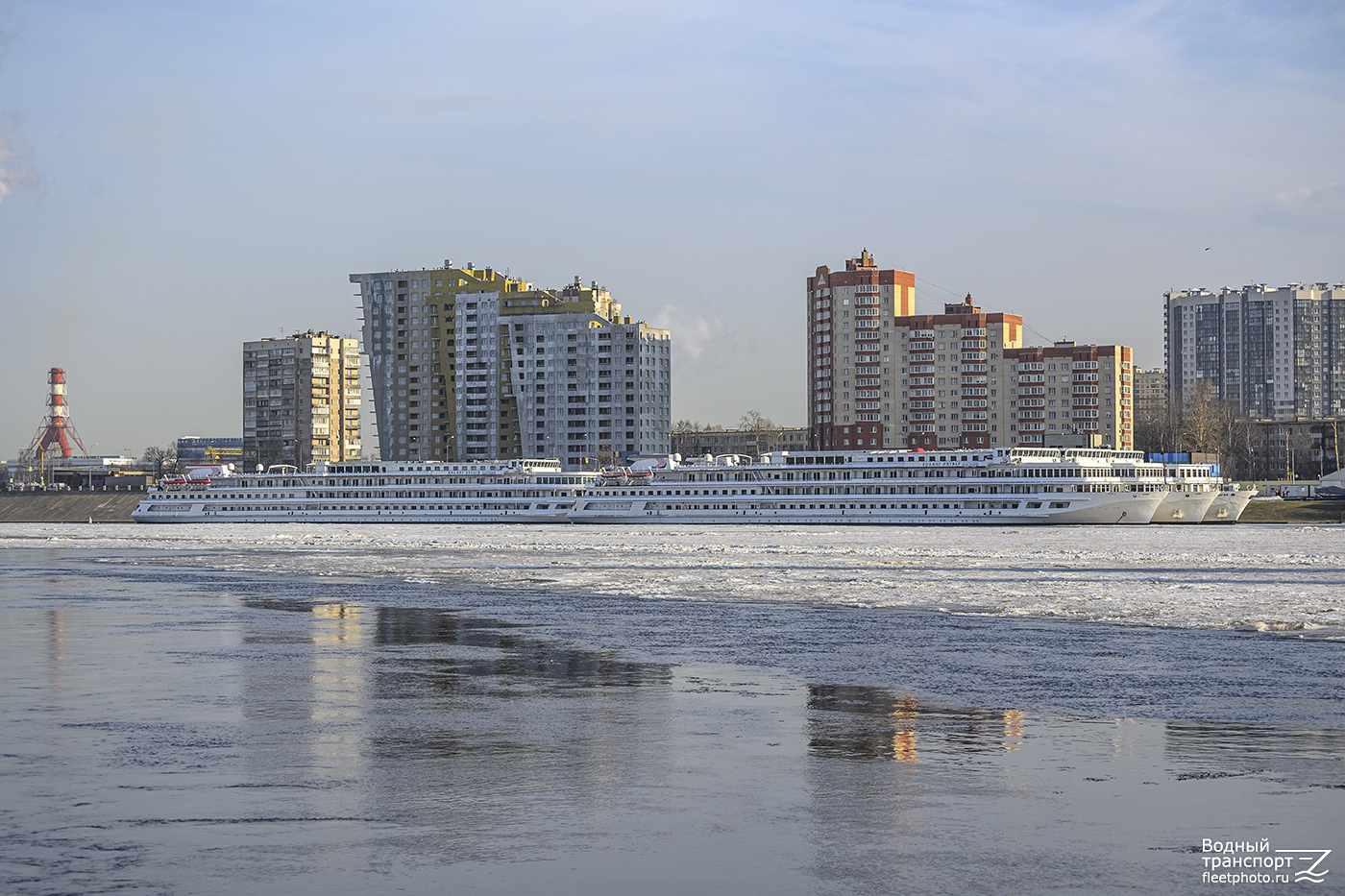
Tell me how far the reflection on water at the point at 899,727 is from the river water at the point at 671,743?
0.09 metres

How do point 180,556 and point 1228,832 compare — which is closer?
point 1228,832

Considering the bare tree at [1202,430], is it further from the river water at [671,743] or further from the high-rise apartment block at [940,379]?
the river water at [671,743]

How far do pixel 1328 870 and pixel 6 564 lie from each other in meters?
66.7

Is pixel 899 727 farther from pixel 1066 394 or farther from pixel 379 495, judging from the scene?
pixel 1066 394

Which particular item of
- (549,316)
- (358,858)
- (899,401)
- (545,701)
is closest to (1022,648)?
(545,701)

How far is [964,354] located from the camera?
17275cm

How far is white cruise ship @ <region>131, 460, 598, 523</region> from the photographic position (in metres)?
148

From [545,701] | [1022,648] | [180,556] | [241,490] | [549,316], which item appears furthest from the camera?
[549,316]

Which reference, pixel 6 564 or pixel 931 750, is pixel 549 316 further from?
pixel 931 750

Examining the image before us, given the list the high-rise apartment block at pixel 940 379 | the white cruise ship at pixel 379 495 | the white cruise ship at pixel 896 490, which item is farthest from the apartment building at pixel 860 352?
the white cruise ship at pixel 379 495

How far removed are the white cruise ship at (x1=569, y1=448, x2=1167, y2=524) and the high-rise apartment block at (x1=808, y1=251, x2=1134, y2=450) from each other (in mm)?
32590

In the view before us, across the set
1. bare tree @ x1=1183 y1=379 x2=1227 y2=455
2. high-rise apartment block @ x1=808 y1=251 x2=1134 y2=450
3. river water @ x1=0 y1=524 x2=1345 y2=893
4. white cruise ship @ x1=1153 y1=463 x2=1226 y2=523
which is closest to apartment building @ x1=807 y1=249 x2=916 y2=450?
high-rise apartment block @ x1=808 y1=251 x2=1134 y2=450

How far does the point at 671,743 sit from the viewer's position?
58.1 feet

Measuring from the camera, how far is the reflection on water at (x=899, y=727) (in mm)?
17156
